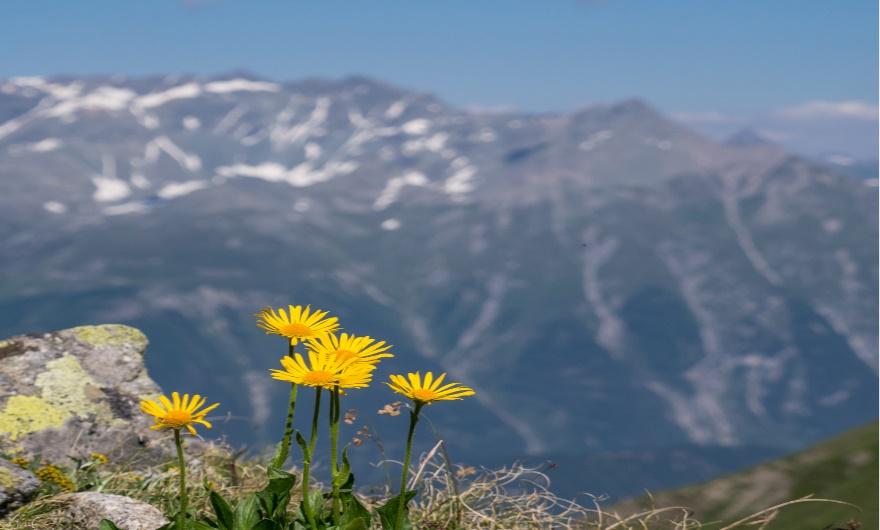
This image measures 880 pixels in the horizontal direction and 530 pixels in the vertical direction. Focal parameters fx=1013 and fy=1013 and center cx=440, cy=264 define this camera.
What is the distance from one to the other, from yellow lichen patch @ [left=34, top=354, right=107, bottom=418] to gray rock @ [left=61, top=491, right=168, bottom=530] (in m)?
3.80

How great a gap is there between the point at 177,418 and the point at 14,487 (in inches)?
138

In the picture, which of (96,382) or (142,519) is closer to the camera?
(142,519)

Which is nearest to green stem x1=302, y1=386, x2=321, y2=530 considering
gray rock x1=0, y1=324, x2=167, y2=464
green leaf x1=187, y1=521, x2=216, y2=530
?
green leaf x1=187, y1=521, x2=216, y2=530

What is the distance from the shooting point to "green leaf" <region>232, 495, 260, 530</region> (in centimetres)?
727

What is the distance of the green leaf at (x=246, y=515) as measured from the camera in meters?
7.27

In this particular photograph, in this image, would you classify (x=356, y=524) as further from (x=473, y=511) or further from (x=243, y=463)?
(x=243, y=463)

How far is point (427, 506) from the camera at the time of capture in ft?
31.5

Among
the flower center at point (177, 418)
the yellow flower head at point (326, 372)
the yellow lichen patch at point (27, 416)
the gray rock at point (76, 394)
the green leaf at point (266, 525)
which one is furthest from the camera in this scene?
the gray rock at point (76, 394)

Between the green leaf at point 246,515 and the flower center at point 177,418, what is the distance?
1.45 meters

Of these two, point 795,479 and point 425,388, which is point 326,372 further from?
point 795,479

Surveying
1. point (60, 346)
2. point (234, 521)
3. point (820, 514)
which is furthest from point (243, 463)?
point (820, 514)

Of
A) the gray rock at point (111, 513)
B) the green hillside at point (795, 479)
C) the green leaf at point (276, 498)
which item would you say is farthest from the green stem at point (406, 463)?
the green hillside at point (795, 479)

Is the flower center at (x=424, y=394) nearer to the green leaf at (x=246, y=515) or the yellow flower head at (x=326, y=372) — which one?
the yellow flower head at (x=326, y=372)

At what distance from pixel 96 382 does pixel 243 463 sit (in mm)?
2146
